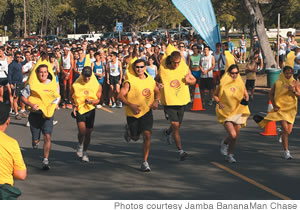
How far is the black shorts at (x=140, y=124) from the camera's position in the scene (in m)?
9.62

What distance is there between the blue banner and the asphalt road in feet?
10.5

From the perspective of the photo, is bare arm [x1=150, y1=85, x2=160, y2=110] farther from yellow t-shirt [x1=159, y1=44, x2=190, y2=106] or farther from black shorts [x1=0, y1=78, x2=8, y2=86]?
black shorts [x1=0, y1=78, x2=8, y2=86]

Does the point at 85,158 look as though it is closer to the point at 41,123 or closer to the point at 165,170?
the point at 41,123

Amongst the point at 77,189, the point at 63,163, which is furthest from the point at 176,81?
the point at 77,189

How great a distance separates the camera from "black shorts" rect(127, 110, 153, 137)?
31.6 ft

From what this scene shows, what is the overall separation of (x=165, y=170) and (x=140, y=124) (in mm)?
841

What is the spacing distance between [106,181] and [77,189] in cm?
63

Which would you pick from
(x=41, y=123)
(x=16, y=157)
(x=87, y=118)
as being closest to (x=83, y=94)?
(x=87, y=118)

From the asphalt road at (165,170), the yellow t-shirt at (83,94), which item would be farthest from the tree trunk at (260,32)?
the yellow t-shirt at (83,94)

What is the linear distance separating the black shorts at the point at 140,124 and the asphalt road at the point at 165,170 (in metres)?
0.57

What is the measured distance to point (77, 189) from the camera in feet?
27.1

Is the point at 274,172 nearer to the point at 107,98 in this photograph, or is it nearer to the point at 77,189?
the point at 77,189

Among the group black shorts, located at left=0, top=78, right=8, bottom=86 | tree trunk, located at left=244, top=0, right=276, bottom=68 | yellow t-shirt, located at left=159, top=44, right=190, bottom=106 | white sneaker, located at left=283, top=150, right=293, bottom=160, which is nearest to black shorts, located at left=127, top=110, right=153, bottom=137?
yellow t-shirt, located at left=159, top=44, right=190, bottom=106

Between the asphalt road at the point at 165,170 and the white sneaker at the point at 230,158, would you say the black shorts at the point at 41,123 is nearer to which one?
the asphalt road at the point at 165,170
